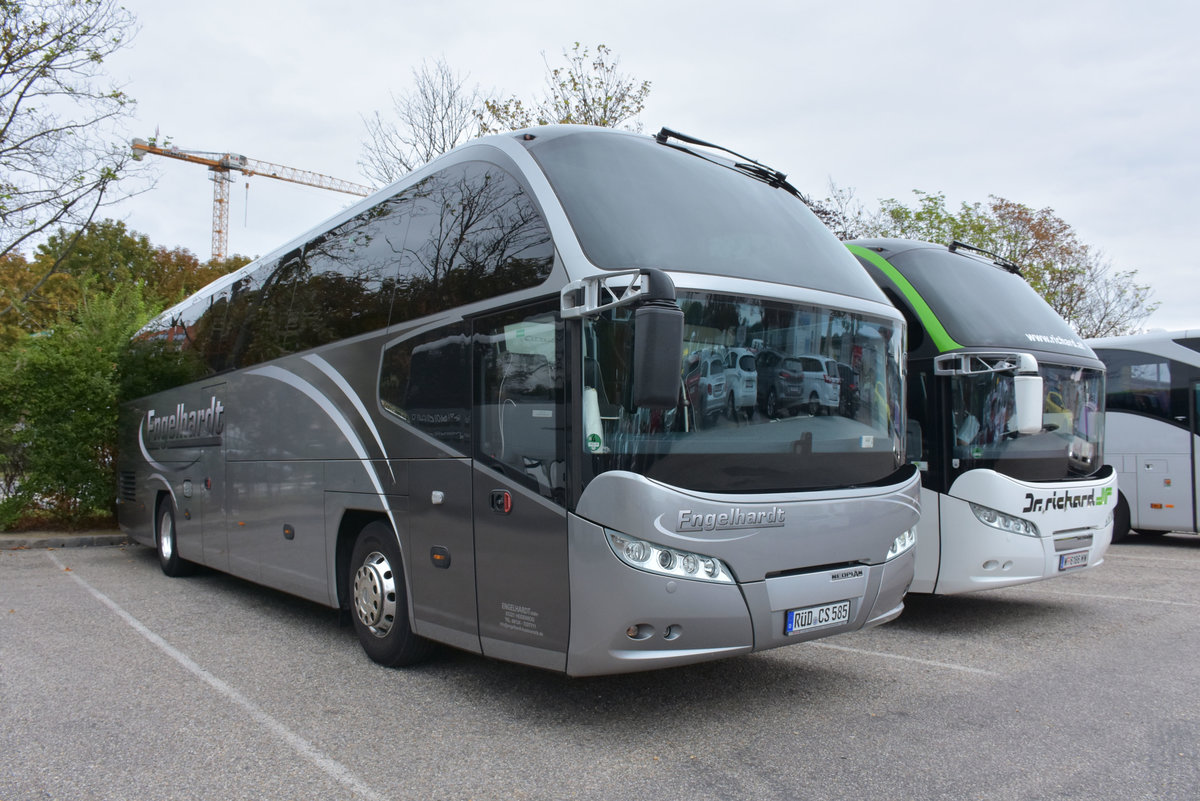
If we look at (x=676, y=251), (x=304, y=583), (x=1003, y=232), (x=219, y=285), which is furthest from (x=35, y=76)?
(x=1003, y=232)

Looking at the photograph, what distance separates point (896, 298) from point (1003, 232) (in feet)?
84.1

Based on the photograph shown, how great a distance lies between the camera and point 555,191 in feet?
16.6

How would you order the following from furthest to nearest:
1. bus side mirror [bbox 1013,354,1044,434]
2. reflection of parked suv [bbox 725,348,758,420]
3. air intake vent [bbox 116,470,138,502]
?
air intake vent [bbox 116,470,138,502], bus side mirror [bbox 1013,354,1044,434], reflection of parked suv [bbox 725,348,758,420]

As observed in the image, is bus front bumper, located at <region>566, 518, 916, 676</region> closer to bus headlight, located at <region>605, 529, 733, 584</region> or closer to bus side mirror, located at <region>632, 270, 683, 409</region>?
bus headlight, located at <region>605, 529, 733, 584</region>

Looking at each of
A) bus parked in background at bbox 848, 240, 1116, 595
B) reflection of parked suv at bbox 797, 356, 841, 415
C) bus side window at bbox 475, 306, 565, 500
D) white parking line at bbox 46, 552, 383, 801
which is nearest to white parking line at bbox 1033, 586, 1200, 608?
bus parked in background at bbox 848, 240, 1116, 595

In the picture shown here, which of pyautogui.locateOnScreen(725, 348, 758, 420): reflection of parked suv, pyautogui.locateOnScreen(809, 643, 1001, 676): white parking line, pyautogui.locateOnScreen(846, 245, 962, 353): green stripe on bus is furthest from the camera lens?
pyautogui.locateOnScreen(846, 245, 962, 353): green stripe on bus

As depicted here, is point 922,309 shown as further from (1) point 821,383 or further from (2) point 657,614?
(2) point 657,614

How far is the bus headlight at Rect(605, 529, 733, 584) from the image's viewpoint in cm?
445

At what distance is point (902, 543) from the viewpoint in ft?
18.0

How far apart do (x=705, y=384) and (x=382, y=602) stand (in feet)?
10.0

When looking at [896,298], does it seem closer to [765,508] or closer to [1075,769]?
[765,508]

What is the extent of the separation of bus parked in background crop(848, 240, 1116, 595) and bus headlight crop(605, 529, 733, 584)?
356 cm

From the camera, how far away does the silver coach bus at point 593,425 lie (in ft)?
14.7

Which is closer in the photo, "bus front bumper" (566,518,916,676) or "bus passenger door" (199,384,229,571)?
"bus front bumper" (566,518,916,676)
